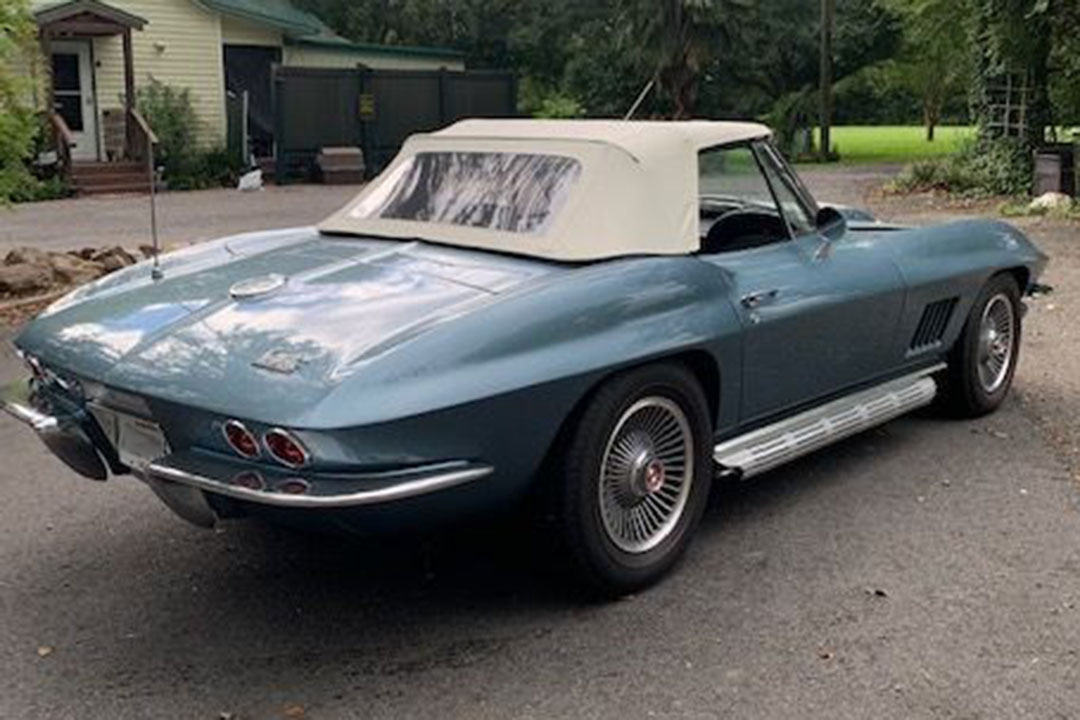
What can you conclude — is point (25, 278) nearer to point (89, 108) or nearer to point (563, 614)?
point (563, 614)

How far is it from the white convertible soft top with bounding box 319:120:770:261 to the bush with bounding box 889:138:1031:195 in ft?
48.8

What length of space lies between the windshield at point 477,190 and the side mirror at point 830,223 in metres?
1.17

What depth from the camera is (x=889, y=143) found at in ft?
134

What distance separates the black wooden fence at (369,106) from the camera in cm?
2552

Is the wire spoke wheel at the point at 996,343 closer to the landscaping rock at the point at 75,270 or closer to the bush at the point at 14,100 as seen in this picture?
the bush at the point at 14,100

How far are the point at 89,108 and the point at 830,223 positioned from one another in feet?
72.6

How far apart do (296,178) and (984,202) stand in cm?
1421

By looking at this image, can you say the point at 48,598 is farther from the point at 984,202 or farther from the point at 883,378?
the point at 984,202

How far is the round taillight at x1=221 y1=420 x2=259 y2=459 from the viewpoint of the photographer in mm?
3270

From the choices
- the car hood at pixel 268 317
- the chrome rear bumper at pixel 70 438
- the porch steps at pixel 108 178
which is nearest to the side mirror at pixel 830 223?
the car hood at pixel 268 317

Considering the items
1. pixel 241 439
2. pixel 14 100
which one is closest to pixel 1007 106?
pixel 14 100

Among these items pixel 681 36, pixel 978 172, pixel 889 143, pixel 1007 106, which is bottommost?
pixel 978 172

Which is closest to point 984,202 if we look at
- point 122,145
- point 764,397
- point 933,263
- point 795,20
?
point 933,263

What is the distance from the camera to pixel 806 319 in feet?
15.0
